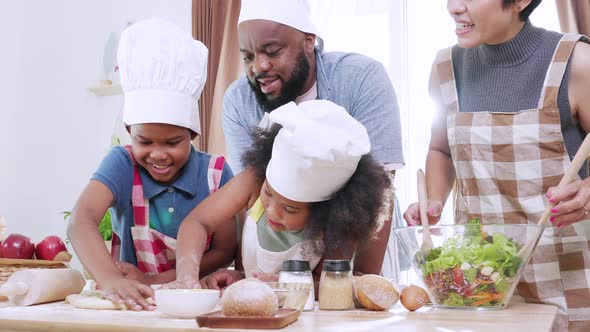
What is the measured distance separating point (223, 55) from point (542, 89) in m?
2.31

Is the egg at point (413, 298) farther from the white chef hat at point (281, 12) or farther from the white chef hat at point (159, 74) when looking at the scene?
the white chef hat at point (281, 12)

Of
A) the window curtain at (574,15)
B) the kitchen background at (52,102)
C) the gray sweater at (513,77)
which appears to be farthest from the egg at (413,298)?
the kitchen background at (52,102)

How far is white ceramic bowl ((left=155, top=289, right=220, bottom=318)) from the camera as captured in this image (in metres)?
0.93

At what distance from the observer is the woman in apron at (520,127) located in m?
1.29

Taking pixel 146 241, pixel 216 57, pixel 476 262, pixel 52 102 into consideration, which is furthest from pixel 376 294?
pixel 52 102

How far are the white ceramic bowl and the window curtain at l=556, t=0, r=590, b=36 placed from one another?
88.8 inches

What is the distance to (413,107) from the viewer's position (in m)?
3.14

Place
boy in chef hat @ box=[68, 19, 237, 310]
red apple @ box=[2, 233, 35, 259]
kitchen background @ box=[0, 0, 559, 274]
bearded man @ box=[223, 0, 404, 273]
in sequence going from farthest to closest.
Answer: kitchen background @ box=[0, 0, 559, 274], red apple @ box=[2, 233, 35, 259], bearded man @ box=[223, 0, 404, 273], boy in chef hat @ box=[68, 19, 237, 310]

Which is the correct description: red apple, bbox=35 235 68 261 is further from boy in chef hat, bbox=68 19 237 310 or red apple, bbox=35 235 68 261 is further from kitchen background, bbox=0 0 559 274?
kitchen background, bbox=0 0 559 274

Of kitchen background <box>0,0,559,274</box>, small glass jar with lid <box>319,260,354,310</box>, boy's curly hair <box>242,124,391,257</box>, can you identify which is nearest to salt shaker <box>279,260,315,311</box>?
small glass jar with lid <box>319,260,354,310</box>

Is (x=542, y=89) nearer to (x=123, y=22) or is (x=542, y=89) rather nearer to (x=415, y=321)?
(x=415, y=321)

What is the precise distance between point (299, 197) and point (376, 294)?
0.23 meters

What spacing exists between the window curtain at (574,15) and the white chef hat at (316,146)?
1.91 m

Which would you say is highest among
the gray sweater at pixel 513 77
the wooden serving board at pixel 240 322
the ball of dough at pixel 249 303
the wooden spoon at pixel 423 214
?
the gray sweater at pixel 513 77
